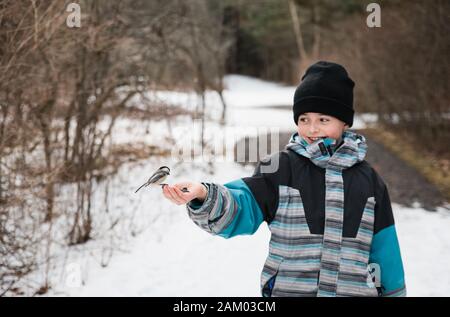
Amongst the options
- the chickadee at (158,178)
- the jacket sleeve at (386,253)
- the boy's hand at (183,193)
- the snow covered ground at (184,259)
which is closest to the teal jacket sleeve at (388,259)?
the jacket sleeve at (386,253)

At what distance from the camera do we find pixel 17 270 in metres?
4.13

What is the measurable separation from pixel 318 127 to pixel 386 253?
1.67 ft

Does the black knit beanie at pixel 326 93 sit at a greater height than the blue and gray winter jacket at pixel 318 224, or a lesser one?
greater

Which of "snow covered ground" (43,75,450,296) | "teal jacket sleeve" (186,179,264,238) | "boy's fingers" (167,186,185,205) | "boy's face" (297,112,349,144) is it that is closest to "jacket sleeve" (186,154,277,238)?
"teal jacket sleeve" (186,179,264,238)

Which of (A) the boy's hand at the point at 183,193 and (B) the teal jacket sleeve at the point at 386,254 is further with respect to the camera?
(B) the teal jacket sleeve at the point at 386,254

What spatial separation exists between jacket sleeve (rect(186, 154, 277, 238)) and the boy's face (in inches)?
8.6

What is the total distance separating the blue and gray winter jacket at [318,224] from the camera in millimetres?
1593

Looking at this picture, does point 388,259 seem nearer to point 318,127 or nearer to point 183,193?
point 318,127

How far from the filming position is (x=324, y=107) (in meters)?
1.69

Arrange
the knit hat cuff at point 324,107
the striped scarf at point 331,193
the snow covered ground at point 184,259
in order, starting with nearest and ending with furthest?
the striped scarf at point 331,193, the knit hat cuff at point 324,107, the snow covered ground at point 184,259

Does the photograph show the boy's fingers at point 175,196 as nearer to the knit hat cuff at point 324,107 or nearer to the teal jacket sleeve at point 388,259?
the knit hat cuff at point 324,107

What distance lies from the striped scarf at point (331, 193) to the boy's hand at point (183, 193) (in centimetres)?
42
